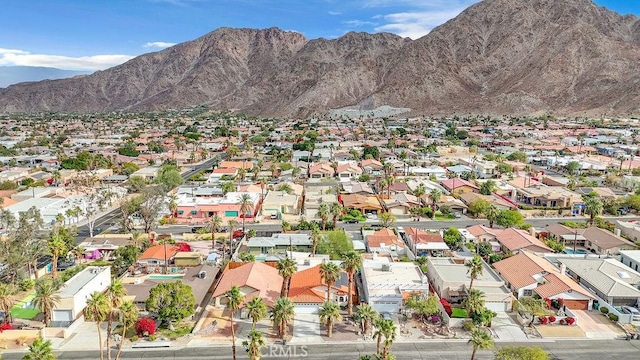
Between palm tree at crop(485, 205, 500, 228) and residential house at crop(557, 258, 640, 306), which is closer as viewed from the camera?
residential house at crop(557, 258, 640, 306)

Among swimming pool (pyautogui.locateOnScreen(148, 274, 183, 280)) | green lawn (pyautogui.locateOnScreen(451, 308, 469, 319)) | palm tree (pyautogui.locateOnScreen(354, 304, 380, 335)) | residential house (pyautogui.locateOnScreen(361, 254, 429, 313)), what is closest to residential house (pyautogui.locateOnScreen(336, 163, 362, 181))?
residential house (pyautogui.locateOnScreen(361, 254, 429, 313))

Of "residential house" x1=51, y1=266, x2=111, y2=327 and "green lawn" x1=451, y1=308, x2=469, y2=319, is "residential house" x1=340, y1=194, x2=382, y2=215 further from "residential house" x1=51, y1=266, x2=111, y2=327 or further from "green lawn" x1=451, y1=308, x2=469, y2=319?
"residential house" x1=51, y1=266, x2=111, y2=327

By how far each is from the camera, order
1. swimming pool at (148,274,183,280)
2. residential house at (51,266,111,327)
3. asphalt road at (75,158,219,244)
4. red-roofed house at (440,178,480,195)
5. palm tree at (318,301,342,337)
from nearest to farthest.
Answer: palm tree at (318,301,342,337), residential house at (51,266,111,327), swimming pool at (148,274,183,280), asphalt road at (75,158,219,244), red-roofed house at (440,178,480,195)

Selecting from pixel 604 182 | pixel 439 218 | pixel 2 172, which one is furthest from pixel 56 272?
pixel 604 182

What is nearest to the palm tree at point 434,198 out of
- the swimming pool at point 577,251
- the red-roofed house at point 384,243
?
the red-roofed house at point 384,243

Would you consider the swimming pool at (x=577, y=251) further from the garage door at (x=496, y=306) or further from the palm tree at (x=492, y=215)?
the garage door at (x=496, y=306)

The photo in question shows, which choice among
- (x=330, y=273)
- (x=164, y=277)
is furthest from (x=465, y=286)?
(x=164, y=277)

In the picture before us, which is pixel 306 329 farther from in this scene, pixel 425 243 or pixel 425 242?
pixel 425 242
